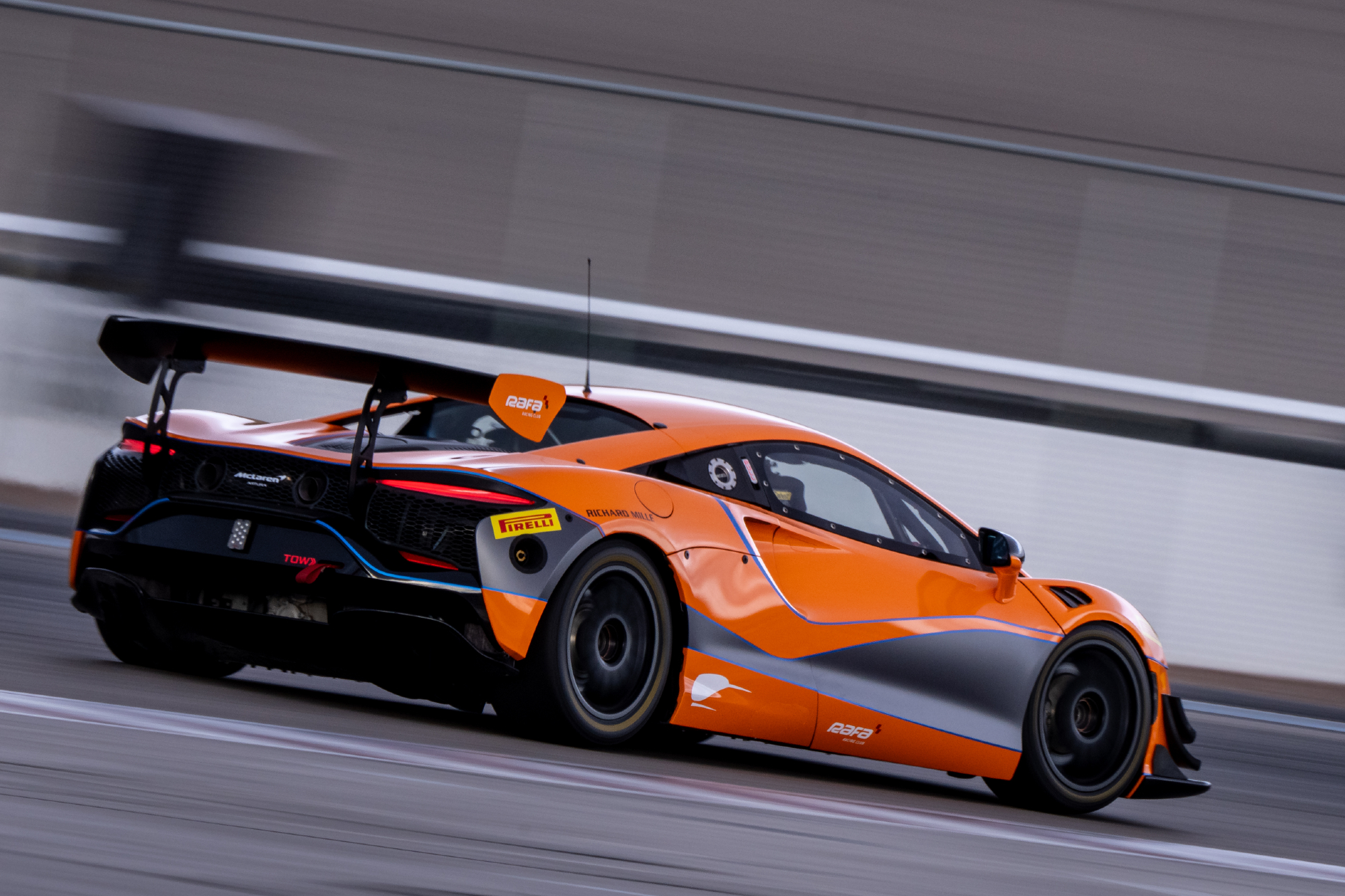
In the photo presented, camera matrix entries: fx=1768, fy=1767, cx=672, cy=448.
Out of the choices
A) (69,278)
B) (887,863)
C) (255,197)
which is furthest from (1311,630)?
(887,863)

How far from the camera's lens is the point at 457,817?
3883 millimetres

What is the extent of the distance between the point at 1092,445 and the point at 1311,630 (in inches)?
92.6

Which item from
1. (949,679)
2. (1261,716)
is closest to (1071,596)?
(949,679)

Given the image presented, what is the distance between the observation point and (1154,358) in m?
15.3

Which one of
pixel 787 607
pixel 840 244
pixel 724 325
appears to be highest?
pixel 840 244

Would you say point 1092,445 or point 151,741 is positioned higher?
point 1092,445

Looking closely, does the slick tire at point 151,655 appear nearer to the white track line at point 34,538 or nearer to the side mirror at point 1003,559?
the side mirror at point 1003,559

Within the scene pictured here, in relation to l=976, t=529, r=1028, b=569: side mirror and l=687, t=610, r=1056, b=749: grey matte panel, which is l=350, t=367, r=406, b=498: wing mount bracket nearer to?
l=687, t=610, r=1056, b=749: grey matte panel

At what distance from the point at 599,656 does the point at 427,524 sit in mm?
668

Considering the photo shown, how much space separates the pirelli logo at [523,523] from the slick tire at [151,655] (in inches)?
51.0

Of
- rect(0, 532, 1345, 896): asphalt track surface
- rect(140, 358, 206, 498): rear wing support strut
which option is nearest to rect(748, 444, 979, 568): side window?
rect(0, 532, 1345, 896): asphalt track surface

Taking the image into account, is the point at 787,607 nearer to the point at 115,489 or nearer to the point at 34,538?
the point at 115,489

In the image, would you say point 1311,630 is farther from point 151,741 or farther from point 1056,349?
point 151,741

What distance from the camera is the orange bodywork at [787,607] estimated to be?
18.0 feet
